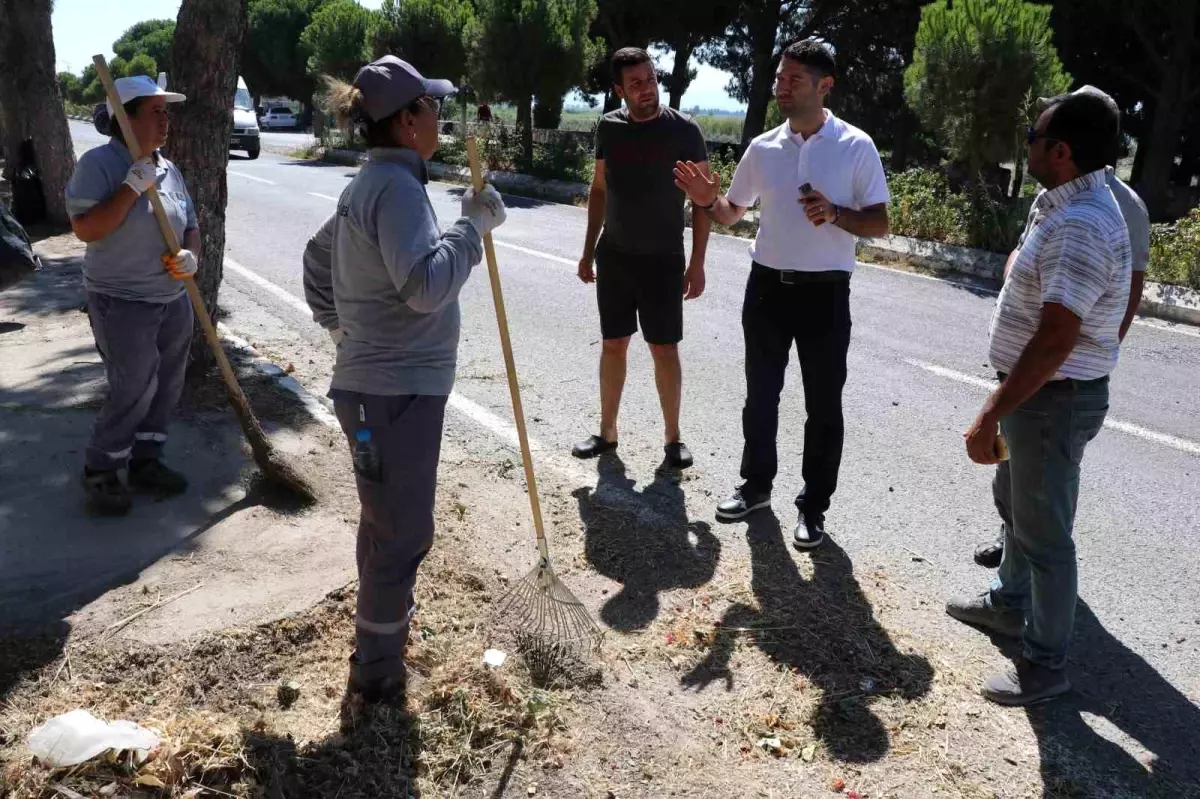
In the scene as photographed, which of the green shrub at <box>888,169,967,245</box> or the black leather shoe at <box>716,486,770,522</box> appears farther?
the green shrub at <box>888,169,967,245</box>

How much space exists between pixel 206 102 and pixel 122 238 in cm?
163

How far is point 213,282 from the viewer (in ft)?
17.6

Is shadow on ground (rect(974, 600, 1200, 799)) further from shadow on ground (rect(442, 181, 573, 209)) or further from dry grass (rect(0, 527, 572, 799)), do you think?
shadow on ground (rect(442, 181, 573, 209))

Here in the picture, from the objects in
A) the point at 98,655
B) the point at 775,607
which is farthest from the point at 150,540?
the point at 775,607

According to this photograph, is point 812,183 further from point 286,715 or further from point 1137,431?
point 1137,431

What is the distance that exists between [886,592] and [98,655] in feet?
9.20

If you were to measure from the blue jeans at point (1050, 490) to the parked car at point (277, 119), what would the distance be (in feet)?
178

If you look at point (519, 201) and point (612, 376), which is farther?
point (519, 201)

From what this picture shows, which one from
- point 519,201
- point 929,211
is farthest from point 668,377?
point 519,201

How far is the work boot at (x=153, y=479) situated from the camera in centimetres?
423

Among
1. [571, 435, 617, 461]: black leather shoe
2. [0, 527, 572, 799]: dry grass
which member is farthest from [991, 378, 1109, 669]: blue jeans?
[571, 435, 617, 461]: black leather shoe

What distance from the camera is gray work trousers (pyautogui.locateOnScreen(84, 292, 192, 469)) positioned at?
3.86 meters

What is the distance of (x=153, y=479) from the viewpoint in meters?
4.23

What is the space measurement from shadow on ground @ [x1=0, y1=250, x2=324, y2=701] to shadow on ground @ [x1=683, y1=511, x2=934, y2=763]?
6.98ft
